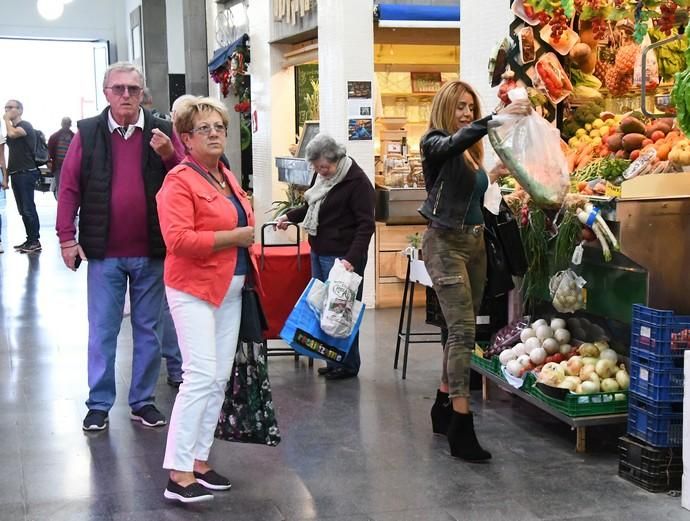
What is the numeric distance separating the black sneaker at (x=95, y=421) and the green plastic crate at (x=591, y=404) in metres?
2.34

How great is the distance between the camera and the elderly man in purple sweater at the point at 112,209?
5.06 meters

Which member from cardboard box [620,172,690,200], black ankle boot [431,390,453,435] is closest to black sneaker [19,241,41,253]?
black ankle boot [431,390,453,435]

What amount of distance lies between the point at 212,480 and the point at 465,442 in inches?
47.2

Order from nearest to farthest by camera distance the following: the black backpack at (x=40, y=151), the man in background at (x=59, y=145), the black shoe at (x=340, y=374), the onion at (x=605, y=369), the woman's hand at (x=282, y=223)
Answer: the onion at (x=605, y=369), the black shoe at (x=340, y=374), the woman's hand at (x=282, y=223), the man in background at (x=59, y=145), the black backpack at (x=40, y=151)

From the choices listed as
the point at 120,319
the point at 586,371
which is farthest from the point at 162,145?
the point at 586,371

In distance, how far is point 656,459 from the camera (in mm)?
4230

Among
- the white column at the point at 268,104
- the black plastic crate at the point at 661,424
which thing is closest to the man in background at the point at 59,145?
the white column at the point at 268,104

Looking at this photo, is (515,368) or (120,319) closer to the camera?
(515,368)

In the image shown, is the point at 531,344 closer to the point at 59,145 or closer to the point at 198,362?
the point at 198,362

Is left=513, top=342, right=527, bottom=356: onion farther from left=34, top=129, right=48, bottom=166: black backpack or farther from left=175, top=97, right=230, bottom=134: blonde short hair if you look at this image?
left=34, top=129, right=48, bottom=166: black backpack

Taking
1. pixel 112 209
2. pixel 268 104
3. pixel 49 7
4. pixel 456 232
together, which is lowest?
pixel 456 232

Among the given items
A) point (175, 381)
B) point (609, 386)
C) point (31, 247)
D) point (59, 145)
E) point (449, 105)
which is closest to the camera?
point (449, 105)

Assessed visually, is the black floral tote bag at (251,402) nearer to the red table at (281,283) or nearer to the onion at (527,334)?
the onion at (527,334)

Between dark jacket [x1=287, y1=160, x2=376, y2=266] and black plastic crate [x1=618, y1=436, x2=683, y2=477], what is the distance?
7.35 feet
